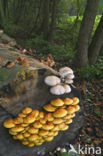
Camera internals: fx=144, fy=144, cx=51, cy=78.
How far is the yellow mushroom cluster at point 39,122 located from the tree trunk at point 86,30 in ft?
11.9

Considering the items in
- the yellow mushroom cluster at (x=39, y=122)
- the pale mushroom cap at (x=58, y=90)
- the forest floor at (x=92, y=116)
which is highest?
the pale mushroom cap at (x=58, y=90)

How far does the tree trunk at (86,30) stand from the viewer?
5.59m

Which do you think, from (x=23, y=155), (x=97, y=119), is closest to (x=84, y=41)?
(x=97, y=119)

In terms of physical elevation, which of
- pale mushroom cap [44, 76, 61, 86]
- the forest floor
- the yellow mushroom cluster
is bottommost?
the forest floor

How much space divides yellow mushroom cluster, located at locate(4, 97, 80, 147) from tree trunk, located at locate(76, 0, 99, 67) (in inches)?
143

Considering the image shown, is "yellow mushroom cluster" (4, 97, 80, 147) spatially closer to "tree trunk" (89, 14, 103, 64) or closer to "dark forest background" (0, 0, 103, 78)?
"dark forest background" (0, 0, 103, 78)

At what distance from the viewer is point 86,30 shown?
19.3 feet

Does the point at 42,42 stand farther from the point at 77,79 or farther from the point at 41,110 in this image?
the point at 41,110

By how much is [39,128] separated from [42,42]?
751 centimetres

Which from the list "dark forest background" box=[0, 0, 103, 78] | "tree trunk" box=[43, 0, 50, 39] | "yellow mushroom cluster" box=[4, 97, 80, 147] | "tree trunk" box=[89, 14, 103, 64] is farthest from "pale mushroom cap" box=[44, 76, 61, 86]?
"tree trunk" box=[43, 0, 50, 39]

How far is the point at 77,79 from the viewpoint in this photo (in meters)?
5.85

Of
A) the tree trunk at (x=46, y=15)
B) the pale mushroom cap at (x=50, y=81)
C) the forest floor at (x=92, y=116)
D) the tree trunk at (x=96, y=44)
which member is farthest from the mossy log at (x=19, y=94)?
the tree trunk at (x=46, y=15)

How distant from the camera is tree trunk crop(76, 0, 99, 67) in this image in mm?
5588

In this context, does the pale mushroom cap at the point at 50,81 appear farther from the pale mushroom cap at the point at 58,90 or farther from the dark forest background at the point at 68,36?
the dark forest background at the point at 68,36
